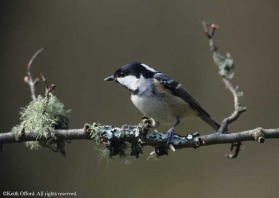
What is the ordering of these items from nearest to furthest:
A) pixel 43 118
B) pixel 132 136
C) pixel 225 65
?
pixel 132 136
pixel 43 118
pixel 225 65

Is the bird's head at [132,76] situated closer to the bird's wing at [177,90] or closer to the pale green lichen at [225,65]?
the bird's wing at [177,90]

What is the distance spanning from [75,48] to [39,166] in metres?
0.92

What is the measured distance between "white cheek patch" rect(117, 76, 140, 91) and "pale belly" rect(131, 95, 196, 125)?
0.19 ft

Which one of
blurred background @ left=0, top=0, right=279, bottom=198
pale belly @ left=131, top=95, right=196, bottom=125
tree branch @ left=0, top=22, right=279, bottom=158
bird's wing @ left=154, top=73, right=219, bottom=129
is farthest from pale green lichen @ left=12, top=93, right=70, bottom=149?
blurred background @ left=0, top=0, right=279, bottom=198

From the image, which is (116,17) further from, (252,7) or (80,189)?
(80,189)

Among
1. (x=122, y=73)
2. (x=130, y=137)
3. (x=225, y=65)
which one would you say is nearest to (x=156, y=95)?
(x=122, y=73)

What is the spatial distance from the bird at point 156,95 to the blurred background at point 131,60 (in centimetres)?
71

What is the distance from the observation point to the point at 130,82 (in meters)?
2.66

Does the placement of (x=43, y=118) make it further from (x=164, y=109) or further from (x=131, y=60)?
(x=131, y=60)

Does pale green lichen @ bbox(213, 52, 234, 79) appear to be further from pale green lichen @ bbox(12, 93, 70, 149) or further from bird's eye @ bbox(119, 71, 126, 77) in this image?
pale green lichen @ bbox(12, 93, 70, 149)

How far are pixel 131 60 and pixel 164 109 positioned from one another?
1090 mm

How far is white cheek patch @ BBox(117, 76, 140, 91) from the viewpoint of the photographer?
263 centimetres

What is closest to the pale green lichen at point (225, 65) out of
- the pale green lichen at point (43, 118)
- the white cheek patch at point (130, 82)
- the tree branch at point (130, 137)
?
the tree branch at point (130, 137)

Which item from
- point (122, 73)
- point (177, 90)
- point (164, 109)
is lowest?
point (164, 109)
